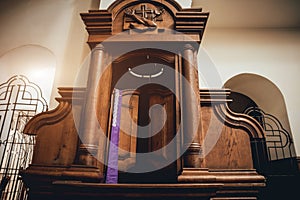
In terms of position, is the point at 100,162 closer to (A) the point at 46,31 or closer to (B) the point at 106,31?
(B) the point at 106,31

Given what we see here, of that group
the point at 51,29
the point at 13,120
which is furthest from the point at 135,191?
the point at 13,120

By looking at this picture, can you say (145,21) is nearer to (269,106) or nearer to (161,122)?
(161,122)

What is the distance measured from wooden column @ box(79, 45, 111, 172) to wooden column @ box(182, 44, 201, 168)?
545 millimetres

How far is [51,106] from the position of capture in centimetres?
222

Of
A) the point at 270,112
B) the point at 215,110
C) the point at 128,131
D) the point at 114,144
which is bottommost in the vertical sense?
the point at 114,144

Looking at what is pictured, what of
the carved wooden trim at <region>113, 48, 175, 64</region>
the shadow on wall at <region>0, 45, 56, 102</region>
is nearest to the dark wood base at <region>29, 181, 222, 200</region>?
→ the carved wooden trim at <region>113, 48, 175, 64</region>

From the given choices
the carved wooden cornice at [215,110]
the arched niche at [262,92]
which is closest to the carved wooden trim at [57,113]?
the carved wooden cornice at [215,110]

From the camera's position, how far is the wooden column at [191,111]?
4.54ft

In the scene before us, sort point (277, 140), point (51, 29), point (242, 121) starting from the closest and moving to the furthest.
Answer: point (242, 121)
point (51, 29)
point (277, 140)

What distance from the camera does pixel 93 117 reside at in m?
1.47

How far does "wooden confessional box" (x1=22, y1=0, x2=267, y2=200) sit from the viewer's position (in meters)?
1.35

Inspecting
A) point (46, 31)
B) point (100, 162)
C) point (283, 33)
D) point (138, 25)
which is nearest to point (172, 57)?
point (138, 25)

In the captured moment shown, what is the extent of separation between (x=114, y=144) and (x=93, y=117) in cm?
24

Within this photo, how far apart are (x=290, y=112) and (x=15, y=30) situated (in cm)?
370
